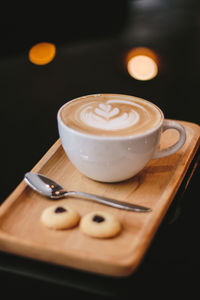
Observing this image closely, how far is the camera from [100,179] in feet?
3.08

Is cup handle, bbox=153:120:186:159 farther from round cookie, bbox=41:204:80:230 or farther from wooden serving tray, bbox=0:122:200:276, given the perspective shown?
round cookie, bbox=41:204:80:230

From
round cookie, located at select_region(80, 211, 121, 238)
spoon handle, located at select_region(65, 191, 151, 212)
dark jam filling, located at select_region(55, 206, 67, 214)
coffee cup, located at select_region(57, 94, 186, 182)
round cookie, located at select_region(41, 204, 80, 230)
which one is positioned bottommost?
spoon handle, located at select_region(65, 191, 151, 212)

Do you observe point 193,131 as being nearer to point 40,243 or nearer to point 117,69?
point 117,69

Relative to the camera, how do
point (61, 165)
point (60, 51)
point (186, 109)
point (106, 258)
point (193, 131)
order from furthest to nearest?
point (60, 51) < point (186, 109) < point (193, 131) < point (61, 165) < point (106, 258)

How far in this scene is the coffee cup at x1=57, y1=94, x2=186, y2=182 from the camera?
86 cm

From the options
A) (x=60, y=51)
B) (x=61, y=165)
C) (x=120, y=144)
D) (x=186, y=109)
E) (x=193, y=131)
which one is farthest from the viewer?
(x=60, y=51)

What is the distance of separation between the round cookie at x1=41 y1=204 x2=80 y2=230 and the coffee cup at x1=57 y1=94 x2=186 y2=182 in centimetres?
14

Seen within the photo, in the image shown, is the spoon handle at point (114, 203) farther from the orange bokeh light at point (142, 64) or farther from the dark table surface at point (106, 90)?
the orange bokeh light at point (142, 64)

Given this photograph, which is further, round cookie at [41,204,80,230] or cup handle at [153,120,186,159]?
cup handle at [153,120,186,159]

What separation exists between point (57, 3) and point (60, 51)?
69cm

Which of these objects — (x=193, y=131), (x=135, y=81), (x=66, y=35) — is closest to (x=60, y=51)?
(x=66, y=35)

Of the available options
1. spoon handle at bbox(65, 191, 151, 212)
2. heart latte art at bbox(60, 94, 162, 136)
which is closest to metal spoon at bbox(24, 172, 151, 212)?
spoon handle at bbox(65, 191, 151, 212)

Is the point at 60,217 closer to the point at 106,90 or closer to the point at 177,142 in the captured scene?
the point at 177,142

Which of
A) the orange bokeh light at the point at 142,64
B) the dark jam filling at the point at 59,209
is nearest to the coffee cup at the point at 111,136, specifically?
the dark jam filling at the point at 59,209
